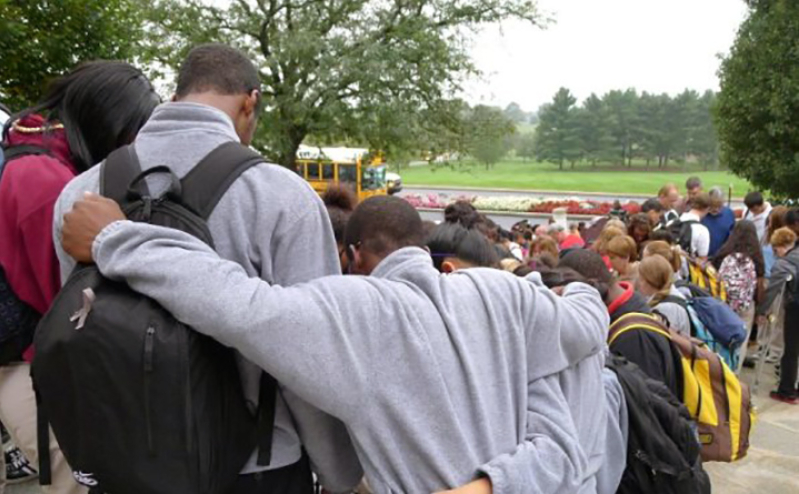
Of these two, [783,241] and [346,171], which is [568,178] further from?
[783,241]

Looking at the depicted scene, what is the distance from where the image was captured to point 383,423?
4.86ft

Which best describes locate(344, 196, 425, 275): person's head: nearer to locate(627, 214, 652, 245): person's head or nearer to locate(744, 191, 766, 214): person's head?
locate(627, 214, 652, 245): person's head

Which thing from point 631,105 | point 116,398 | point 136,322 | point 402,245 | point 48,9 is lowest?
point 116,398

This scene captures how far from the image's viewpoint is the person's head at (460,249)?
2.58 meters

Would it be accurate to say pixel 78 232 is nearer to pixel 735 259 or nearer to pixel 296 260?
pixel 296 260

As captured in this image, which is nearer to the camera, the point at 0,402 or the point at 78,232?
the point at 78,232

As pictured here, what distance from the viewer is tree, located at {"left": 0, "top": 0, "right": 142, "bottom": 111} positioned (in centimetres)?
448

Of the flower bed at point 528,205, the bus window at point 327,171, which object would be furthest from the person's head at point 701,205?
the bus window at point 327,171

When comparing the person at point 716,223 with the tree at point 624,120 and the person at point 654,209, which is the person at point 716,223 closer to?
the person at point 654,209

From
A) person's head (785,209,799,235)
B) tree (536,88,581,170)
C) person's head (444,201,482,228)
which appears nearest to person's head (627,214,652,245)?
person's head (785,209,799,235)

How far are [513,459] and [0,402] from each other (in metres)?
1.84

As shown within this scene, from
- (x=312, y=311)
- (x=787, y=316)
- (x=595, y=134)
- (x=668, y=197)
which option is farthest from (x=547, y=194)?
(x=312, y=311)

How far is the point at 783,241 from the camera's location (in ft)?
21.9

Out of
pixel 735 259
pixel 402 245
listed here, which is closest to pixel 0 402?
pixel 402 245
